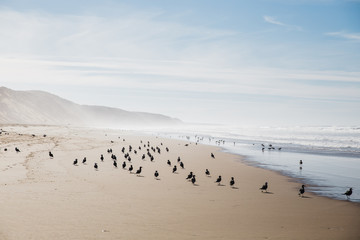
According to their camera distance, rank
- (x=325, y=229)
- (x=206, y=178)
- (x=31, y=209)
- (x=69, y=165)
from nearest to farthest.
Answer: (x=325, y=229), (x=31, y=209), (x=206, y=178), (x=69, y=165)

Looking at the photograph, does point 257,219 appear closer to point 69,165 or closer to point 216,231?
point 216,231

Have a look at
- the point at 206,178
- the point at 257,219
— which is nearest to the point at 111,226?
the point at 257,219

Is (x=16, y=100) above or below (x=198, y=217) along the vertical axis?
above

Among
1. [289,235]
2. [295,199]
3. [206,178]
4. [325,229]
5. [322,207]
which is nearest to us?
[289,235]

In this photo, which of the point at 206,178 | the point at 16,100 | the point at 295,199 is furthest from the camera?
the point at 16,100

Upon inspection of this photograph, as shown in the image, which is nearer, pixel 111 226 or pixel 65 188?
pixel 111 226

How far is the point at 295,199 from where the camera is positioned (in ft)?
54.5

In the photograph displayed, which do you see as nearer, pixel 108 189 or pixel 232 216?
Result: pixel 232 216

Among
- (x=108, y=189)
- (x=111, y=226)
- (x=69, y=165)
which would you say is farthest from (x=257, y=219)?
(x=69, y=165)

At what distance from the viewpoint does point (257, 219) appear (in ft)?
41.5

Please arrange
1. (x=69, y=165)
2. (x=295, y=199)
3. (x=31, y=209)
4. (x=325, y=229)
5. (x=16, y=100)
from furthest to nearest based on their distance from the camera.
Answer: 1. (x=16, y=100)
2. (x=69, y=165)
3. (x=295, y=199)
4. (x=31, y=209)
5. (x=325, y=229)

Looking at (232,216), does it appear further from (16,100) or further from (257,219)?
(16,100)

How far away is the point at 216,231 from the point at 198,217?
1689 millimetres

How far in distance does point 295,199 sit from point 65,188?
1218cm
